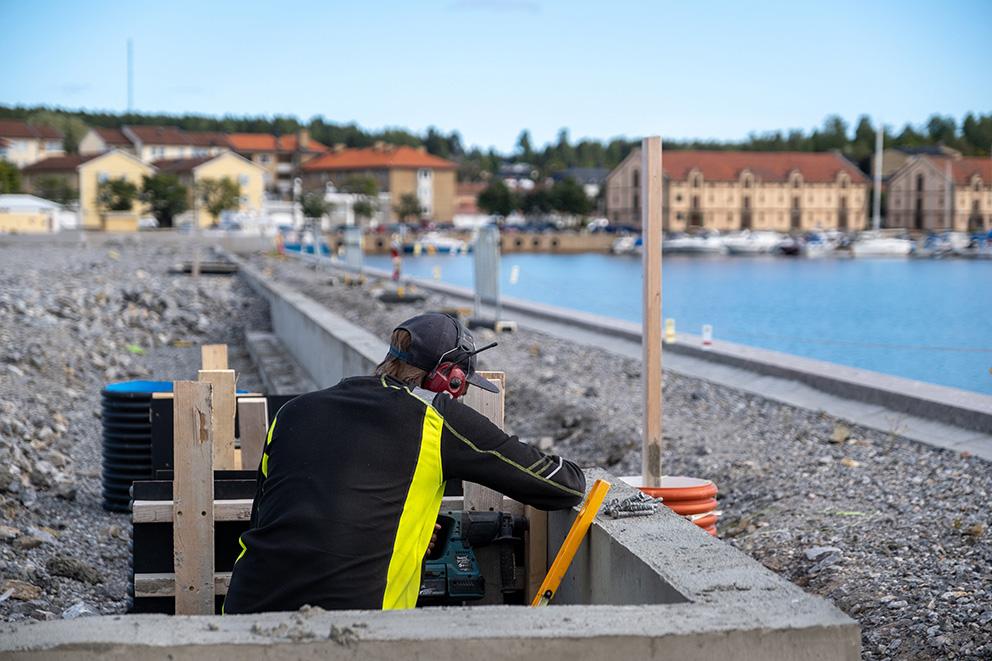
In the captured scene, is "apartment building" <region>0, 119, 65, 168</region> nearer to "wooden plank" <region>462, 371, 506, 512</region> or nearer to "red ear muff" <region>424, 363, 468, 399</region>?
"wooden plank" <region>462, 371, 506, 512</region>

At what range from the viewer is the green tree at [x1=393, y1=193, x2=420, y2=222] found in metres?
154

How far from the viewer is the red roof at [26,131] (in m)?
158

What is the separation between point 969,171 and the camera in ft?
443

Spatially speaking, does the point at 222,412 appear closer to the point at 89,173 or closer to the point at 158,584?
the point at 158,584

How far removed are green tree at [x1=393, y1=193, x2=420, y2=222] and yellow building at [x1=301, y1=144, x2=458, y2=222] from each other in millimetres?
2372

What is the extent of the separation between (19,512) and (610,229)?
135 meters

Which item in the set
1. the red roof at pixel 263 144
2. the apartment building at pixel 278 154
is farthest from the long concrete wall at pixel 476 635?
the red roof at pixel 263 144

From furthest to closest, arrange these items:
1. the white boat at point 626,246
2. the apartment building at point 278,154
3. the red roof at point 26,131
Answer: the apartment building at point 278,154
the red roof at point 26,131
the white boat at point 626,246

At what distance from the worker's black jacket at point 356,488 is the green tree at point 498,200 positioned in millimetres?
160975

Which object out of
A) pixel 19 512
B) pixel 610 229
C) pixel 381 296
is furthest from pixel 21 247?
pixel 610 229

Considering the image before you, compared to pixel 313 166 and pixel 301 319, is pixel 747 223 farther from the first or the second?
pixel 301 319

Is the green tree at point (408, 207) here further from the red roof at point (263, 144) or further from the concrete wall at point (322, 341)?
the concrete wall at point (322, 341)

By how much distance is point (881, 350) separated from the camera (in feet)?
100

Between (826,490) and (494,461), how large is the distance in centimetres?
527
